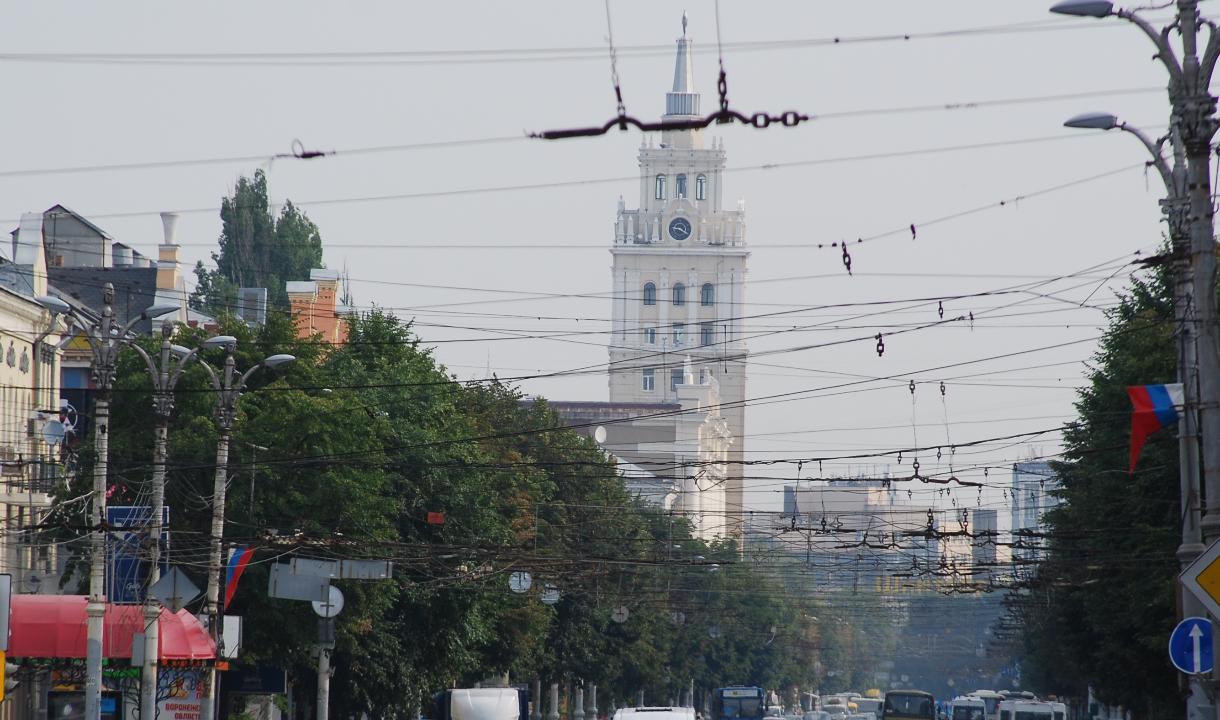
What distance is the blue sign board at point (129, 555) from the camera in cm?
3128

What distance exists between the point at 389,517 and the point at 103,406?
723 inches

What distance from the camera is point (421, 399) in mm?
47938

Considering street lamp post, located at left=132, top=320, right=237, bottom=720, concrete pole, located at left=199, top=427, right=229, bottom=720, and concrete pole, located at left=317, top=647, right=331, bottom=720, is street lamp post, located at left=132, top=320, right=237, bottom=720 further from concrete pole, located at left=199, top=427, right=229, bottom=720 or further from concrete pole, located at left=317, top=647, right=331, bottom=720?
concrete pole, located at left=317, top=647, right=331, bottom=720

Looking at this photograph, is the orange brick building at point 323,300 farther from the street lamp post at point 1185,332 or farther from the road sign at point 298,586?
the street lamp post at point 1185,332

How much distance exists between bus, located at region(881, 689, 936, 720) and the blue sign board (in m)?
40.8

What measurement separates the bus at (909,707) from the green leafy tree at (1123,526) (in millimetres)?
15380

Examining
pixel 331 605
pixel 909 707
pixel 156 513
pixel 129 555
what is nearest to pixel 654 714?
pixel 331 605

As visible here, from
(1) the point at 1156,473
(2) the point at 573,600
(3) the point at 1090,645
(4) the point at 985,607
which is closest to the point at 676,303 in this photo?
(4) the point at 985,607

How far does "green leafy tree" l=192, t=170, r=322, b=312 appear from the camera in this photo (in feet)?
279

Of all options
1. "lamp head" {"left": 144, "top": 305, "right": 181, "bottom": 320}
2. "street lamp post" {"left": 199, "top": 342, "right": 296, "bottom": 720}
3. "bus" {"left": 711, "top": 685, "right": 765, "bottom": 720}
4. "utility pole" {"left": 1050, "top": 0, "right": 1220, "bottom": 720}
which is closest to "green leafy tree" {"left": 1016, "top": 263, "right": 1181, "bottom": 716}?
"utility pole" {"left": 1050, "top": 0, "right": 1220, "bottom": 720}

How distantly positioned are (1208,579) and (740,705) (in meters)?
57.5

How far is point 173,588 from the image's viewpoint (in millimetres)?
30875

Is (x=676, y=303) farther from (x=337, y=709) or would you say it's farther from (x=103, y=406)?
(x=103, y=406)

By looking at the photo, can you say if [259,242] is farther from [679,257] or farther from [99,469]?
[679,257]
